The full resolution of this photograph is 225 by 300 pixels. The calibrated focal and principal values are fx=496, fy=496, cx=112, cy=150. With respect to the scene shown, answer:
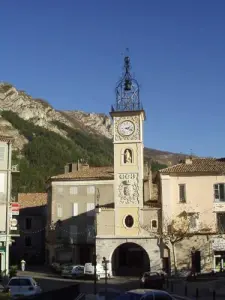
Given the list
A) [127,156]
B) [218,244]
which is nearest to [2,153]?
[127,156]

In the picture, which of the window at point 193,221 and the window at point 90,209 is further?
the window at point 90,209

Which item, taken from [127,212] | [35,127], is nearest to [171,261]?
[127,212]

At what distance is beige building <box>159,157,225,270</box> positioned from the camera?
1800 inches

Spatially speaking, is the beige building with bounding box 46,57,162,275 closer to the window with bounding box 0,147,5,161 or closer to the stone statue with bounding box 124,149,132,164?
the stone statue with bounding box 124,149,132,164

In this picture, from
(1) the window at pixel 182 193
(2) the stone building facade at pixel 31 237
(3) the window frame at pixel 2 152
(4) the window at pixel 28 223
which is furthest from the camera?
(4) the window at pixel 28 223

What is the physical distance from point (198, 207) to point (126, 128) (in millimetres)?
10499

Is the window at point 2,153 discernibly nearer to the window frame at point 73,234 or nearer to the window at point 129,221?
the window frame at point 73,234

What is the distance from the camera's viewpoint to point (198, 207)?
154ft

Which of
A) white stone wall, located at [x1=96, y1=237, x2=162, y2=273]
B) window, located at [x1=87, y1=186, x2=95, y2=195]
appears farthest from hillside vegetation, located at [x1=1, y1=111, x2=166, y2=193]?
white stone wall, located at [x1=96, y1=237, x2=162, y2=273]

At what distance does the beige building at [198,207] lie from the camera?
150ft

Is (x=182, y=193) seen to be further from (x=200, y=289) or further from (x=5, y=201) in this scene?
(x=5, y=201)

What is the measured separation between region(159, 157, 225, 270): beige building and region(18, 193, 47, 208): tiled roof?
106 feet

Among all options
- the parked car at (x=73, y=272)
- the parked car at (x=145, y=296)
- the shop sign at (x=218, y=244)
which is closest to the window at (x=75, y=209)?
the parked car at (x=73, y=272)

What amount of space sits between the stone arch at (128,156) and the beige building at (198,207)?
3.41 meters
